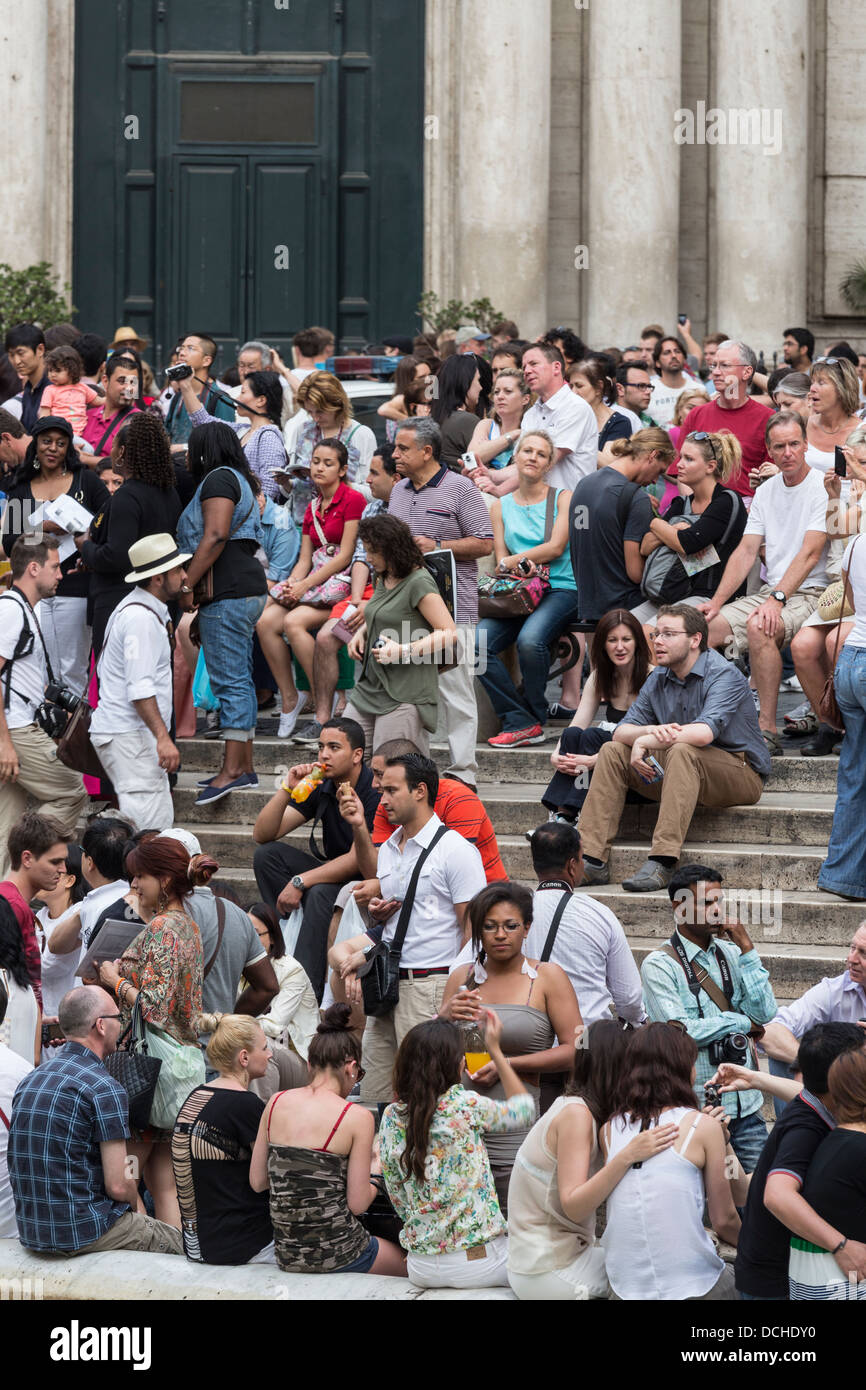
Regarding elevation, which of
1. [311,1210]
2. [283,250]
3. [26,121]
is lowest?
[311,1210]

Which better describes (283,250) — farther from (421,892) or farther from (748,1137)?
(748,1137)

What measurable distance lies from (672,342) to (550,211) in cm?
545

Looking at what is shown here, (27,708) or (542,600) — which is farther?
(542,600)

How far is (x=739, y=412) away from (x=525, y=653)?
2450 mm

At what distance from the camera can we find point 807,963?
31.0 ft

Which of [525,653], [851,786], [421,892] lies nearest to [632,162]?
[525,653]

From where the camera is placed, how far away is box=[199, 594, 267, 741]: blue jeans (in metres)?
11.2

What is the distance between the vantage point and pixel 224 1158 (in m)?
7.25

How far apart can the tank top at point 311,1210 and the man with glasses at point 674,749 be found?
10.1ft

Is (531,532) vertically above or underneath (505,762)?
above

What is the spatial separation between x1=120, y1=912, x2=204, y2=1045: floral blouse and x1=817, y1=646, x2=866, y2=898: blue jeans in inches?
130

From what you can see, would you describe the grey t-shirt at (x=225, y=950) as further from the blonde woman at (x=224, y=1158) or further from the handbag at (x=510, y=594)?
the handbag at (x=510, y=594)

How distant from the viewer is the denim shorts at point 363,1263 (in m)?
7.18

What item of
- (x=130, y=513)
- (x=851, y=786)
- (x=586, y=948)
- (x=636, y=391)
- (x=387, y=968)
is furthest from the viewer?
(x=636, y=391)
